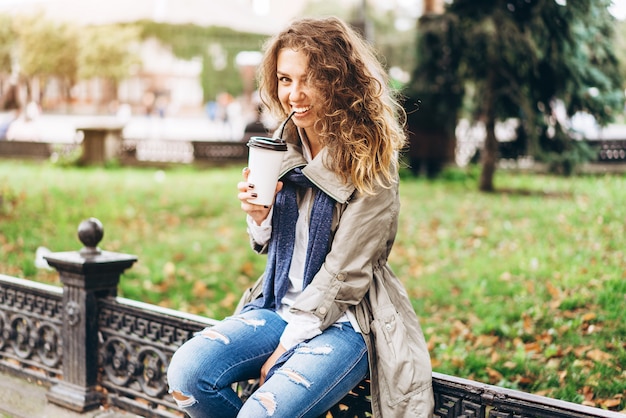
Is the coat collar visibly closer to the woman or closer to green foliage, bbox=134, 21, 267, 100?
the woman

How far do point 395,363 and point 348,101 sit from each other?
996 millimetres

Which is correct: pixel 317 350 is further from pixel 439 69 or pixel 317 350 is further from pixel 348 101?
pixel 439 69

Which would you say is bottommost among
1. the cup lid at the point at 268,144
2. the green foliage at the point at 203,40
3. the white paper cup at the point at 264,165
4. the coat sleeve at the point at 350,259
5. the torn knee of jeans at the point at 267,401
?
the torn knee of jeans at the point at 267,401

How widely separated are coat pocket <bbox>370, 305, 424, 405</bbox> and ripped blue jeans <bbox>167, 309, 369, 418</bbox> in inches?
3.3

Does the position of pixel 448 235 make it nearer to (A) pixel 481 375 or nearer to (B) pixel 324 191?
(A) pixel 481 375

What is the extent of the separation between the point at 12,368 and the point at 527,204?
270 inches

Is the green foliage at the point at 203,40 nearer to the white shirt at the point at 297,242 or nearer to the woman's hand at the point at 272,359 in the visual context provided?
the white shirt at the point at 297,242

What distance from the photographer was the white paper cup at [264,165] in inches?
97.7

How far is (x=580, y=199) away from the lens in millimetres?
9281

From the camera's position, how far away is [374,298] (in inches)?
105

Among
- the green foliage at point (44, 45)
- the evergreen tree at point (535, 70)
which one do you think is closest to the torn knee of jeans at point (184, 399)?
the evergreen tree at point (535, 70)

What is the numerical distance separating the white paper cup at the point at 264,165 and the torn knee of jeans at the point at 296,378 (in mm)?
595

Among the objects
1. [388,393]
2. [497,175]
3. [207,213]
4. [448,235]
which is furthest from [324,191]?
[497,175]

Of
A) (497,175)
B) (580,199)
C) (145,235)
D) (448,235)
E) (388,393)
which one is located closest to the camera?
(388,393)
